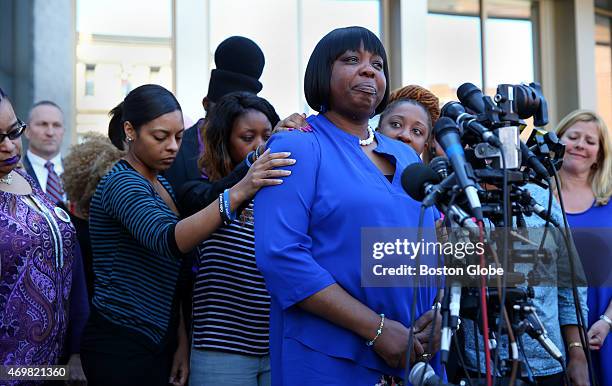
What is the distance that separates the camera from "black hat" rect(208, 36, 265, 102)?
4.34 metres

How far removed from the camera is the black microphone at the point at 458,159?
2.04m

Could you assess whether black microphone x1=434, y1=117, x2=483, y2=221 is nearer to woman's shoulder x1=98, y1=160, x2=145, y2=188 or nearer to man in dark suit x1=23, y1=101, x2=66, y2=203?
woman's shoulder x1=98, y1=160, x2=145, y2=188

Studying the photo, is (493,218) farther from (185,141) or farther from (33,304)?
(185,141)

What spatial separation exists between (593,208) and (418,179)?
2.37 meters

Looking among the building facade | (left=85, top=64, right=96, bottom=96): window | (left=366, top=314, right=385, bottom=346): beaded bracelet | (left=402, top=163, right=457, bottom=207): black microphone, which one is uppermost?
the building facade

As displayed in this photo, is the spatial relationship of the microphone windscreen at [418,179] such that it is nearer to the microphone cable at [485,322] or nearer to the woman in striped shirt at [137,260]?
the microphone cable at [485,322]

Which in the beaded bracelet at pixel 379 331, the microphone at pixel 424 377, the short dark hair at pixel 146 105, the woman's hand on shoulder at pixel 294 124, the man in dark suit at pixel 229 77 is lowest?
the microphone at pixel 424 377

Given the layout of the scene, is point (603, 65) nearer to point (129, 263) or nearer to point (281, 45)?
point (281, 45)

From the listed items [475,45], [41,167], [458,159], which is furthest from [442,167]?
[475,45]

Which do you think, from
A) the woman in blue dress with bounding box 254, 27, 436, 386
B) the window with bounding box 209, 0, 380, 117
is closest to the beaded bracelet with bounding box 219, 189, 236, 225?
the woman in blue dress with bounding box 254, 27, 436, 386

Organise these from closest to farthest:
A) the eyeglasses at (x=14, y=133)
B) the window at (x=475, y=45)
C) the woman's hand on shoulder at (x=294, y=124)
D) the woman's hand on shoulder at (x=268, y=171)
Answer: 1. the woman's hand on shoulder at (x=268, y=171)
2. the woman's hand on shoulder at (x=294, y=124)
3. the eyeglasses at (x=14, y=133)
4. the window at (x=475, y=45)

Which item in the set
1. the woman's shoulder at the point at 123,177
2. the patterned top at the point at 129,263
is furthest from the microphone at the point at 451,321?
the woman's shoulder at the point at 123,177

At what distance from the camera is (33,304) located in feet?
10.1

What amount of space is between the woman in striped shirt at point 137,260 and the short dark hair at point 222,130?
0.63 feet
